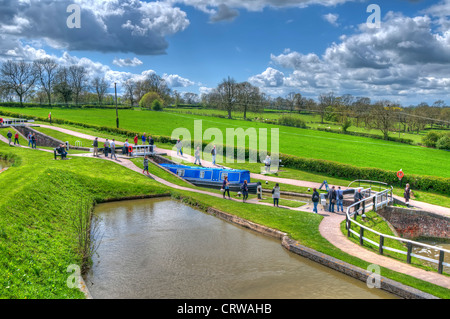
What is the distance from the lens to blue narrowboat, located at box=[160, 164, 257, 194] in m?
25.5

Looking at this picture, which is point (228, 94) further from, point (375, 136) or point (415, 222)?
point (415, 222)

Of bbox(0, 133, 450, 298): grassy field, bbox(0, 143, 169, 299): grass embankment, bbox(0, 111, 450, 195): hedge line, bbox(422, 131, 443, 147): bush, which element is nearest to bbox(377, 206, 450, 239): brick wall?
bbox(0, 133, 450, 298): grassy field

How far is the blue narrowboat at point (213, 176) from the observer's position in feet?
83.7

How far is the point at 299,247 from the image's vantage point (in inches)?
555

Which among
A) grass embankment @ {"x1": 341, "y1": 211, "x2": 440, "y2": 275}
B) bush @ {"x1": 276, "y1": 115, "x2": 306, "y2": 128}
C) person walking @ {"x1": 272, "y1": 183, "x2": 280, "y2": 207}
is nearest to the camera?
grass embankment @ {"x1": 341, "y1": 211, "x2": 440, "y2": 275}

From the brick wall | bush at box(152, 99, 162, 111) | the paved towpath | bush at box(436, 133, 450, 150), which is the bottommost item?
the brick wall

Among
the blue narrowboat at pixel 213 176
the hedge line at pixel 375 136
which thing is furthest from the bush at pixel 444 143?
the blue narrowboat at pixel 213 176

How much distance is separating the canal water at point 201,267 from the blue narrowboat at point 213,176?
7534mm

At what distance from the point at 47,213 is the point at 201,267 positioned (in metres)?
8.17

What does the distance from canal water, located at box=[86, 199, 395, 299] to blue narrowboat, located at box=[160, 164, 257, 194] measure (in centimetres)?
753

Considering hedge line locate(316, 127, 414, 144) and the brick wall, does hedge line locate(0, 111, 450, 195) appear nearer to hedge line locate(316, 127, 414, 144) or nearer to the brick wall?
the brick wall

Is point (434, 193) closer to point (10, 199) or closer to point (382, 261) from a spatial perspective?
point (382, 261)

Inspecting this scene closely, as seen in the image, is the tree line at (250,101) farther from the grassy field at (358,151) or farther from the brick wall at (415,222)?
the brick wall at (415,222)

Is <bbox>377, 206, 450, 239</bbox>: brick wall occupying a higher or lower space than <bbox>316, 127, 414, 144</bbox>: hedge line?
lower
